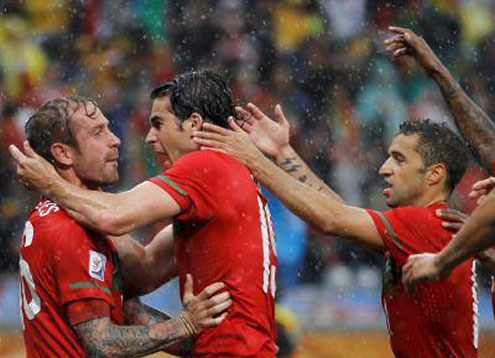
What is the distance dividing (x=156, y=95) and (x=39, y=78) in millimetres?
6094

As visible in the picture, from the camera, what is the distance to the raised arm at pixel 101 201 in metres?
4.12

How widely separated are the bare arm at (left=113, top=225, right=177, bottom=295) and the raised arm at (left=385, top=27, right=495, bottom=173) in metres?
1.63

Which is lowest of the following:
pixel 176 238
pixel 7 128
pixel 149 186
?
pixel 7 128

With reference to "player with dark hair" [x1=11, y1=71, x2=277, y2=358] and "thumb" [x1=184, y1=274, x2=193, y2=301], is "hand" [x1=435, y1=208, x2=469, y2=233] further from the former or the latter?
"thumb" [x1=184, y1=274, x2=193, y2=301]

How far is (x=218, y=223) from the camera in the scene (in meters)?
4.25

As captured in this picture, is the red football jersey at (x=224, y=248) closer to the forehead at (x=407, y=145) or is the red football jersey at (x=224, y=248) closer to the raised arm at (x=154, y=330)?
the raised arm at (x=154, y=330)

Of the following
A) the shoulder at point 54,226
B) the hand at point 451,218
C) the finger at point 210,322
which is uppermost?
the shoulder at point 54,226

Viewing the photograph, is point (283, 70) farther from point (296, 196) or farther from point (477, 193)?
point (296, 196)

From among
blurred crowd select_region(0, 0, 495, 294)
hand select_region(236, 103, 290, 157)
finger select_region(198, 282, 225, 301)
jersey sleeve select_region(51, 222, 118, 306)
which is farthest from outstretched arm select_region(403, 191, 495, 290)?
blurred crowd select_region(0, 0, 495, 294)

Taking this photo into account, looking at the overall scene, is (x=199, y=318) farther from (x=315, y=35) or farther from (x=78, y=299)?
(x=315, y=35)

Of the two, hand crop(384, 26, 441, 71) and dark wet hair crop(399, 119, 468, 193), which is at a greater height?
hand crop(384, 26, 441, 71)

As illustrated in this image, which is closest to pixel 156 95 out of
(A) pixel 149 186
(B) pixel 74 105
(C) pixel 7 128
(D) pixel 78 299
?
(B) pixel 74 105

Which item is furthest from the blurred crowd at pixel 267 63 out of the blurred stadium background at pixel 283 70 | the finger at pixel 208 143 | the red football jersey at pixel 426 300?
the finger at pixel 208 143

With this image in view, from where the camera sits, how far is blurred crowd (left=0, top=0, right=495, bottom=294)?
10141mm
